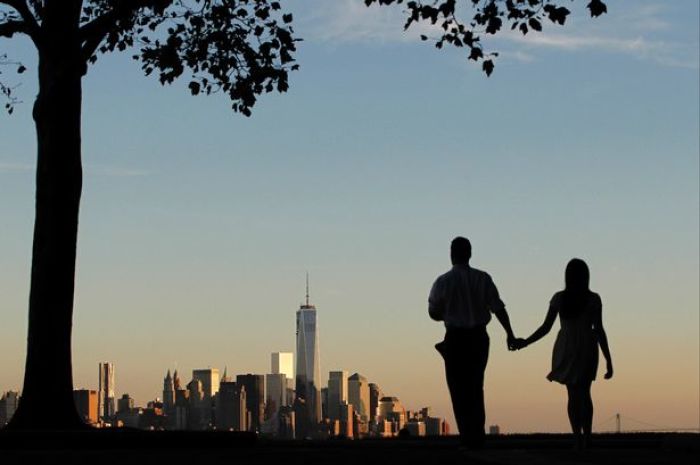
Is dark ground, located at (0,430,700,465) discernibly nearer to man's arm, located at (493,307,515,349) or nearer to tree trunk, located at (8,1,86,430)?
man's arm, located at (493,307,515,349)

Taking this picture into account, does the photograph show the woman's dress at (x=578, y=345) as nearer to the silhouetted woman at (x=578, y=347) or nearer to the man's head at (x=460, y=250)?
the silhouetted woman at (x=578, y=347)

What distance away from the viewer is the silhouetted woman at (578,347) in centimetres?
1984

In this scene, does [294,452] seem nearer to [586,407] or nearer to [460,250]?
[460,250]

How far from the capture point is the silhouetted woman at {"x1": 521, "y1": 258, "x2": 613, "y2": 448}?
19.8 m

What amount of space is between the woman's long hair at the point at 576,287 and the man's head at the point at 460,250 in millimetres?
1202

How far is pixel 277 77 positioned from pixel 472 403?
36.4ft

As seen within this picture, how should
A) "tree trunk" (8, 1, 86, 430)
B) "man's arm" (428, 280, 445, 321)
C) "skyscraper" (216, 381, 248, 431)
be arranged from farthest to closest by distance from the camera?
"skyscraper" (216, 381, 248, 431)
"tree trunk" (8, 1, 86, 430)
"man's arm" (428, 280, 445, 321)

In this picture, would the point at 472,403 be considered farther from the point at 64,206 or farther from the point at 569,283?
the point at 64,206

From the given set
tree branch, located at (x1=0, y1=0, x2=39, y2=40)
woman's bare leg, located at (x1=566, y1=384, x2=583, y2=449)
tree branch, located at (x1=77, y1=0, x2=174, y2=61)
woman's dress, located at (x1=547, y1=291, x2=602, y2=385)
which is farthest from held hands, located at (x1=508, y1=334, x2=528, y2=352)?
tree branch, located at (x1=0, y1=0, x2=39, y2=40)

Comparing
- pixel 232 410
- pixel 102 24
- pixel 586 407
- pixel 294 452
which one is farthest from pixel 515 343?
pixel 232 410

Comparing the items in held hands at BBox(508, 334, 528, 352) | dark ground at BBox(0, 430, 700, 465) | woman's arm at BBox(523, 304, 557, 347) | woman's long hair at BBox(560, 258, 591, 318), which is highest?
woman's long hair at BBox(560, 258, 591, 318)

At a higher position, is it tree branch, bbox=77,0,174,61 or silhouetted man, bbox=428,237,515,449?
tree branch, bbox=77,0,174,61

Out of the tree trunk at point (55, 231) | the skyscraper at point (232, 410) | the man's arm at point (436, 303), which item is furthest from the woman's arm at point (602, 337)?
the skyscraper at point (232, 410)

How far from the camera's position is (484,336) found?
1923 centimetres
